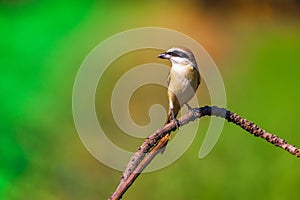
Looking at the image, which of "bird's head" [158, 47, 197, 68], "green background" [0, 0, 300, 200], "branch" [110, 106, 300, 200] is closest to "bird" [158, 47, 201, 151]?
"bird's head" [158, 47, 197, 68]

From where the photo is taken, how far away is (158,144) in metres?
0.59

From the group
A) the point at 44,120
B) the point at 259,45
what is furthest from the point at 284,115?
the point at 44,120

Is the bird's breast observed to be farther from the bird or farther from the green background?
the green background

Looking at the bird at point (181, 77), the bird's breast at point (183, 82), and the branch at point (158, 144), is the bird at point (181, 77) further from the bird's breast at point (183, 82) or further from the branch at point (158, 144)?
the branch at point (158, 144)

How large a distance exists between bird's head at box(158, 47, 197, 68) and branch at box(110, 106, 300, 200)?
0.23 metres

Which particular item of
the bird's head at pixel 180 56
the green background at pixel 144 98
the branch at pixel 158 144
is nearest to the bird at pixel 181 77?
the bird's head at pixel 180 56

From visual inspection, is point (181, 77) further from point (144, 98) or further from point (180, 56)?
point (144, 98)

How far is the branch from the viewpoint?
0.53m

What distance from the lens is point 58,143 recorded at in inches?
49.3

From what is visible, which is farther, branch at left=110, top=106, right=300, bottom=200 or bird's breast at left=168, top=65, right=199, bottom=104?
bird's breast at left=168, top=65, right=199, bottom=104

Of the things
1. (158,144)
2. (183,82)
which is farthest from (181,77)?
(158,144)

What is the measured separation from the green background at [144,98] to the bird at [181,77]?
0.36 metres

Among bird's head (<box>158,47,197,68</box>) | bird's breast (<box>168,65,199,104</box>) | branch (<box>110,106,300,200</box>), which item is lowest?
branch (<box>110,106,300,200</box>)

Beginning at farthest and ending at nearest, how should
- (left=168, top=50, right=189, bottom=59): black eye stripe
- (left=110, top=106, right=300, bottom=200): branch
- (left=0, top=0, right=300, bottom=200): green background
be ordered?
(left=0, top=0, right=300, bottom=200): green background → (left=168, top=50, right=189, bottom=59): black eye stripe → (left=110, top=106, right=300, bottom=200): branch
